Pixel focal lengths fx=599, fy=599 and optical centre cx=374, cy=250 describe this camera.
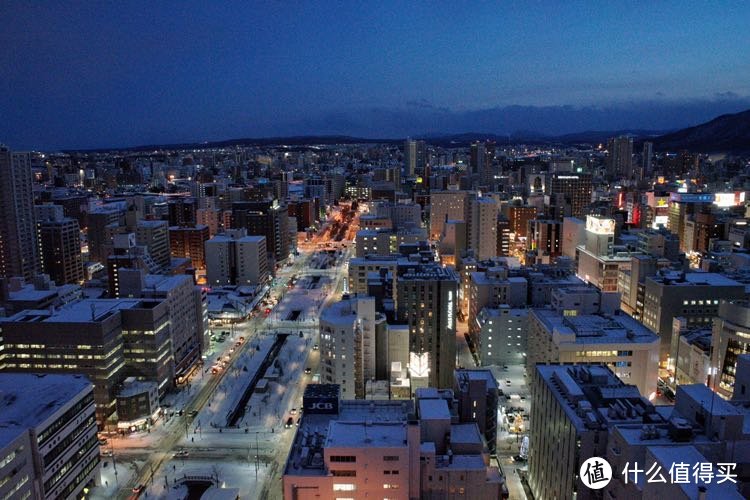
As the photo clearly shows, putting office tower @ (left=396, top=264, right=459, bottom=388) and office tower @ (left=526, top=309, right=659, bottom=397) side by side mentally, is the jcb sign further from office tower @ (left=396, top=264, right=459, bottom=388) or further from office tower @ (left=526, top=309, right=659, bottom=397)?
office tower @ (left=526, top=309, right=659, bottom=397)

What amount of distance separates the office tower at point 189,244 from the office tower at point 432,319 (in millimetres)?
40766

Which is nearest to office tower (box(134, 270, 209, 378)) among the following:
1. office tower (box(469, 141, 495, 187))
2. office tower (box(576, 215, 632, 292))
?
office tower (box(576, 215, 632, 292))

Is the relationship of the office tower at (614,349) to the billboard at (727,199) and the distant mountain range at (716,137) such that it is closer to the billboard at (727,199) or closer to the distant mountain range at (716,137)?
the billboard at (727,199)

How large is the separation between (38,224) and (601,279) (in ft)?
162

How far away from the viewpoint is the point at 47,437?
2080 centimetres

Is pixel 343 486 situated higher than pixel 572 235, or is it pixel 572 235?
pixel 572 235

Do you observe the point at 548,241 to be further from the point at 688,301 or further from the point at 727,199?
the point at 688,301

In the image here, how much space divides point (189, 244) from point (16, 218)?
18.5m

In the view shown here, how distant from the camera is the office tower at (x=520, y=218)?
244 ft

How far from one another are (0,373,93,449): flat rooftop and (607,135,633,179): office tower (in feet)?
408

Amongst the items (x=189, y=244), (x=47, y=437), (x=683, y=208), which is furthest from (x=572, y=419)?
(x=683, y=208)

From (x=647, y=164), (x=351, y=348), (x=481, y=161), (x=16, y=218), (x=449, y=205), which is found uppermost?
(x=481, y=161)

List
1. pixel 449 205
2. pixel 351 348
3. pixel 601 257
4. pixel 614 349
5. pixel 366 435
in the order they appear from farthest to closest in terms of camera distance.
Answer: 1. pixel 449 205
2. pixel 601 257
3. pixel 351 348
4. pixel 614 349
5. pixel 366 435

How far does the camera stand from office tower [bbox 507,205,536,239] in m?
74.3
